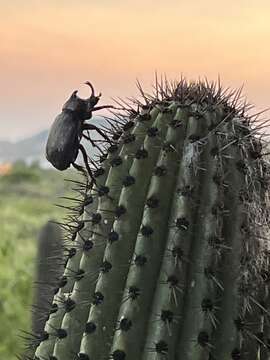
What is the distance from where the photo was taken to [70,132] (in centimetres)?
148

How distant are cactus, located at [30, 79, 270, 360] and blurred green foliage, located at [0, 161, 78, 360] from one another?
4.38ft

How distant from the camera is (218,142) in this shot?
139 cm

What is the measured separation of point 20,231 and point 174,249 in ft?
15.1

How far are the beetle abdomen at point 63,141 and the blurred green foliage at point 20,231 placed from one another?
4.10ft

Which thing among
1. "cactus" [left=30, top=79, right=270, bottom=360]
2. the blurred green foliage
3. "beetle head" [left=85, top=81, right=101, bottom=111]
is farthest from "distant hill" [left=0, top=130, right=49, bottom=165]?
"cactus" [left=30, top=79, right=270, bottom=360]

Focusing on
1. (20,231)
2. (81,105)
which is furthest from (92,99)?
(20,231)

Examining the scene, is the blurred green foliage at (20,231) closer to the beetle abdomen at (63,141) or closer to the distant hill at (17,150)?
the distant hill at (17,150)

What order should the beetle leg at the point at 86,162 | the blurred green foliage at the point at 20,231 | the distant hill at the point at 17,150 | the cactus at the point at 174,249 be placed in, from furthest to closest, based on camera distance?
the distant hill at the point at 17,150
the blurred green foliage at the point at 20,231
the beetle leg at the point at 86,162
the cactus at the point at 174,249

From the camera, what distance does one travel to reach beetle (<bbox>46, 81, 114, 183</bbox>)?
147 cm

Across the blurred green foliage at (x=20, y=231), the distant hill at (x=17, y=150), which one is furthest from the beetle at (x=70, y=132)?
the distant hill at (x=17, y=150)

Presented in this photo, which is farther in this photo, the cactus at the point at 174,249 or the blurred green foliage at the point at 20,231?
the blurred green foliage at the point at 20,231

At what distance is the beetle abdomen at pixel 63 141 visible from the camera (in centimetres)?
147

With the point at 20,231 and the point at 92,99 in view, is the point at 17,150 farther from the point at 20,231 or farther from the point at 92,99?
the point at 92,99

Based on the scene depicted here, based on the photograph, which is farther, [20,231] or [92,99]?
[20,231]
